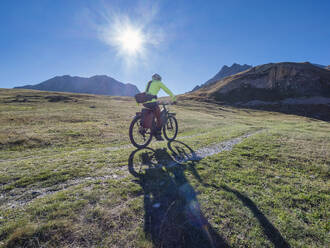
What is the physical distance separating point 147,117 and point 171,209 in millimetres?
6140

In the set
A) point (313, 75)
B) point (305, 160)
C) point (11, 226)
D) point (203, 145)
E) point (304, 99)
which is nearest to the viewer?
point (11, 226)

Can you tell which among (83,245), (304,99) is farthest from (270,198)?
(304,99)

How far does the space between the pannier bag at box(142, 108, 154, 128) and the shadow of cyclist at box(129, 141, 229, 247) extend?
302 centimetres

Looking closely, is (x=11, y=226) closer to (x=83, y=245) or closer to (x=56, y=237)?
(x=56, y=237)

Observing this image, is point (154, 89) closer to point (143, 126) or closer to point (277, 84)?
point (143, 126)

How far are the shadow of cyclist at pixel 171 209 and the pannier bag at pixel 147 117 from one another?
9.89 feet

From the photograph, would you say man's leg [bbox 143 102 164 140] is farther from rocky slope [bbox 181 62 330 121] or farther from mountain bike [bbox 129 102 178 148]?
rocky slope [bbox 181 62 330 121]

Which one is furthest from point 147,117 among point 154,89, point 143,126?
point 154,89

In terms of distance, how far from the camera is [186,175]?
5.53 meters

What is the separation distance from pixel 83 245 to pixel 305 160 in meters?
9.70

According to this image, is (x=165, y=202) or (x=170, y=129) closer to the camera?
(x=165, y=202)

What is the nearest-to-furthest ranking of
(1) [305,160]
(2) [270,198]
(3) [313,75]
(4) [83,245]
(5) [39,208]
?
(4) [83,245], (5) [39,208], (2) [270,198], (1) [305,160], (3) [313,75]

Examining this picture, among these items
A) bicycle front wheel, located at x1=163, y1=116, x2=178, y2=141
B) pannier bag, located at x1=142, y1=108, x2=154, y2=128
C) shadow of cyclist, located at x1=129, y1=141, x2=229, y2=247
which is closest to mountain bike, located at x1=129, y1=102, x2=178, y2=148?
pannier bag, located at x1=142, y1=108, x2=154, y2=128

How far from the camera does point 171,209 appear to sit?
3732 millimetres
